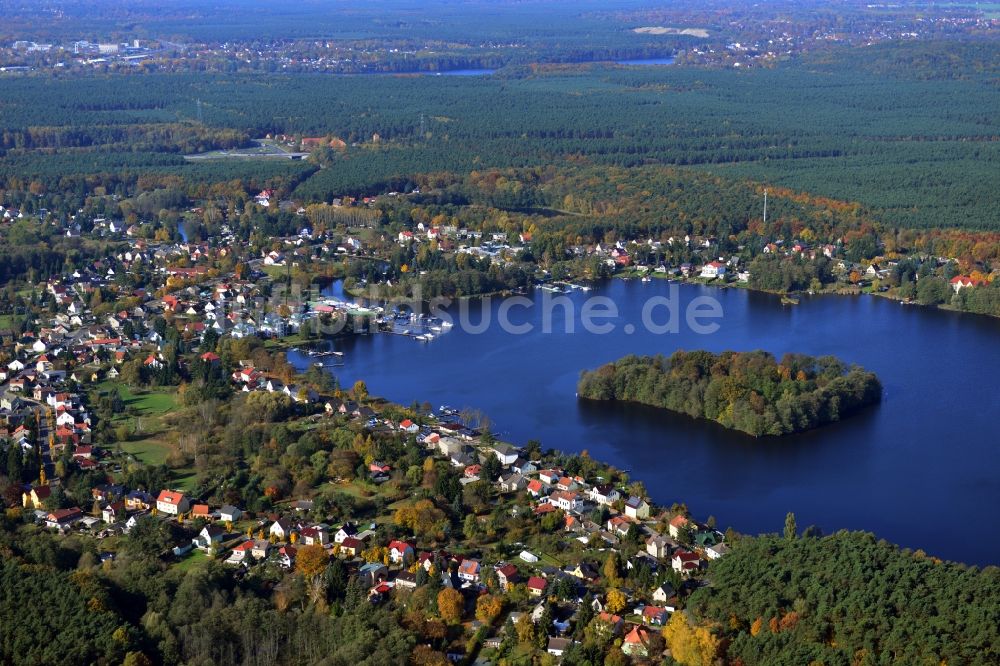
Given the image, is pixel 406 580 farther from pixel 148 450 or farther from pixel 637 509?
pixel 148 450

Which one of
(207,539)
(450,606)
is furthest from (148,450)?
(450,606)

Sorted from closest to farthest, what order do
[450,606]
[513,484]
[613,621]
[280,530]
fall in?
[613,621] < [450,606] < [280,530] < [513,484]

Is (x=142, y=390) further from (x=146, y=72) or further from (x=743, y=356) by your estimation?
(x=146, y=72)

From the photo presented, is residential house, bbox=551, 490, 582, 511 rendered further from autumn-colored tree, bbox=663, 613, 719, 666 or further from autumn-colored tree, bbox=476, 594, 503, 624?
autumn-colored tree, bbox=663, 613, 719, 666

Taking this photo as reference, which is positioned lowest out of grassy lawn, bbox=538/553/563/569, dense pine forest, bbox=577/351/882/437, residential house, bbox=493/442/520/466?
grassy lawn, bbox=538/553/563/569

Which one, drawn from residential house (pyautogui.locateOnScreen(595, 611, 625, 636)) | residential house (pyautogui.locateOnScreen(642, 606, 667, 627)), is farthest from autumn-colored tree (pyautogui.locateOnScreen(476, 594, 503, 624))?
residential house (pyautogui.locateOnScreen(642, 606, 667, 627))

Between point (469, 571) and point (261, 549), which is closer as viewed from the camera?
point (469, 571)

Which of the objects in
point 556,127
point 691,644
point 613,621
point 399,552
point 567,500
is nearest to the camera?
point 691,644
